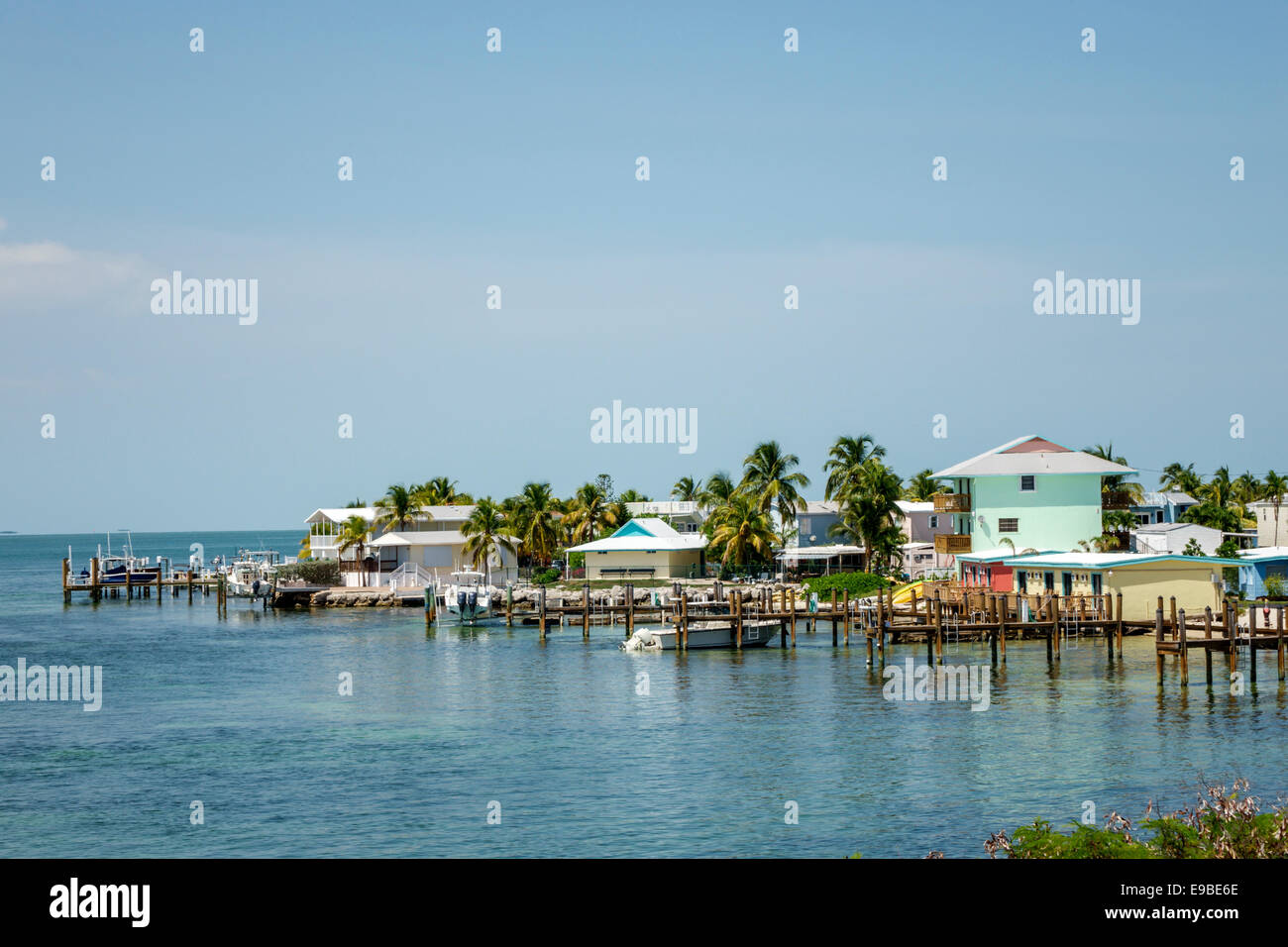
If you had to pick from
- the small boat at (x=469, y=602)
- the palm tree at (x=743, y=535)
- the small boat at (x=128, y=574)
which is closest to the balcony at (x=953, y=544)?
the palm tree at (x=743, y=535)

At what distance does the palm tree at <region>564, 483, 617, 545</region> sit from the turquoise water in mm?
52622

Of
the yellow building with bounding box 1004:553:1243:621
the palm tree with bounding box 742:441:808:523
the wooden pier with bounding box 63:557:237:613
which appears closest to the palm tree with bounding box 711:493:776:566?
the palm tree with bounding box 742:441:808:523

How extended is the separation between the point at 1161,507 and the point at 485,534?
56006 millimetres

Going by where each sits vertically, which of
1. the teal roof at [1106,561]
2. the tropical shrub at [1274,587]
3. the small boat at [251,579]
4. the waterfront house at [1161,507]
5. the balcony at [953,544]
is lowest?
the small boat at [251,579]

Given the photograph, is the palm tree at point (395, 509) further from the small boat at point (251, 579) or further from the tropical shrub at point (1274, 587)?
the tropical shrub at point (1274, 587)

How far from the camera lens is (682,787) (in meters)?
29.8

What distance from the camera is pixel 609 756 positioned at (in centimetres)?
3409

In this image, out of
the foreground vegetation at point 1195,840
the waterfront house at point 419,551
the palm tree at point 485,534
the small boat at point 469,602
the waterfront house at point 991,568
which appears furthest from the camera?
the waterfront house at point 419,551

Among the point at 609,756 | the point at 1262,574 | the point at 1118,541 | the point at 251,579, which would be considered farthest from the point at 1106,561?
the point at 251,579

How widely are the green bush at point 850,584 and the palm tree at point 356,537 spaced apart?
42.7 meters

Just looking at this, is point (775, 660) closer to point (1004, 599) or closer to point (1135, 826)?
point (1004, 599)

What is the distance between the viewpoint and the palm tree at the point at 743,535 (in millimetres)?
95938
